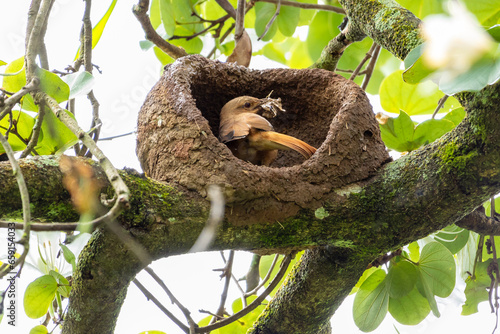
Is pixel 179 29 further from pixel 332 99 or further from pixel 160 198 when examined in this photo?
pixel 160 198

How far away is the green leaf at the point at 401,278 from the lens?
79.5 inches

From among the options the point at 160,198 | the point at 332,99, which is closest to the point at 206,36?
the point at 332,99

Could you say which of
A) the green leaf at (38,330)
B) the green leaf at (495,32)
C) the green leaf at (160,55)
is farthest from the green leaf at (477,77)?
the green leaf at (160,55)

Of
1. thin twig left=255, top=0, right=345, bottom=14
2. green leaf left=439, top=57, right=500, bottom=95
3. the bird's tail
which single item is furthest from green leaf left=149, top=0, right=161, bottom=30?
green leaf left=439, top=57, right=500, bottom=95

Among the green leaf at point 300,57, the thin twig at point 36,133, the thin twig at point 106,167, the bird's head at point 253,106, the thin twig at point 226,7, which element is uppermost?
the green leaf at point 300,57

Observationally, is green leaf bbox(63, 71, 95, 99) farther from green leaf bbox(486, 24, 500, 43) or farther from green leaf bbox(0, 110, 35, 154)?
green leaf bbox(486, 24, 500, 43)

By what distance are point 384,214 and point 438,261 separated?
0.61m

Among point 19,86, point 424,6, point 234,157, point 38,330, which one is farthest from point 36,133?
point 424,6

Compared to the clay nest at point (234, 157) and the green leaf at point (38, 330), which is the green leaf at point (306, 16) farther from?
the green leaf at point (38, 330)

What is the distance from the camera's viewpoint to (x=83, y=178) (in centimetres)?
128

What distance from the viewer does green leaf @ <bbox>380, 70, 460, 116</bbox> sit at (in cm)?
232

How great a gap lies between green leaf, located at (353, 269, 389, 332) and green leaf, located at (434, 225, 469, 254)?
1.55ft

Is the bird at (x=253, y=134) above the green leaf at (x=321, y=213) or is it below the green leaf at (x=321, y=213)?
above

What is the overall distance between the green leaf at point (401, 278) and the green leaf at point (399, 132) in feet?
1.62
